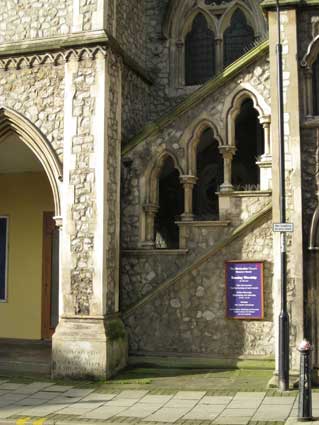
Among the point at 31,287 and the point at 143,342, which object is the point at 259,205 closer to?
the point at 143,342

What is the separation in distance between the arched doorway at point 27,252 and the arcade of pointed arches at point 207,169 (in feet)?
9.52

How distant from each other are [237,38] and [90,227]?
5779 millimetres

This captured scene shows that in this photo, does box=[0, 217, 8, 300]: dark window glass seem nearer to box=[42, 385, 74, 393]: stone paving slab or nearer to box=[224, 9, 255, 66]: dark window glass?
box=[42, 385, 74, 393]: stone paving slab

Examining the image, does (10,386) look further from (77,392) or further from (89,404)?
(89,404)

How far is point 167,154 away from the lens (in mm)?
11477

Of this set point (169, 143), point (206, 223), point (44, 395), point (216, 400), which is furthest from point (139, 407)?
point (169, 143)

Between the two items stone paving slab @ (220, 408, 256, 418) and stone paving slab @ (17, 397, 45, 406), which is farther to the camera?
stone paving slab @ (17, 397, 45, 406)

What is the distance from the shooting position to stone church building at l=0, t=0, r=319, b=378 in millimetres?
9844

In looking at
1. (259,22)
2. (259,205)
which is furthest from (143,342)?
(259,22)

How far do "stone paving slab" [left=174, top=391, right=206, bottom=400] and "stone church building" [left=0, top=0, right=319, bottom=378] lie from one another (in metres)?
1.53

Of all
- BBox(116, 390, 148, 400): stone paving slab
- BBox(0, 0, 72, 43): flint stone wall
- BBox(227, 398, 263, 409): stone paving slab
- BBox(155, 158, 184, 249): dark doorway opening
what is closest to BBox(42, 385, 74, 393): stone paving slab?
BBox(116, 390, 148, 400): stone paving slab

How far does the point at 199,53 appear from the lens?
14.0 metres

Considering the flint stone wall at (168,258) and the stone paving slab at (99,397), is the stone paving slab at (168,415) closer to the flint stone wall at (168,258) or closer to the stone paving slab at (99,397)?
the stone paving slab at (99,397)

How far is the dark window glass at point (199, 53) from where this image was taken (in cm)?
1388
